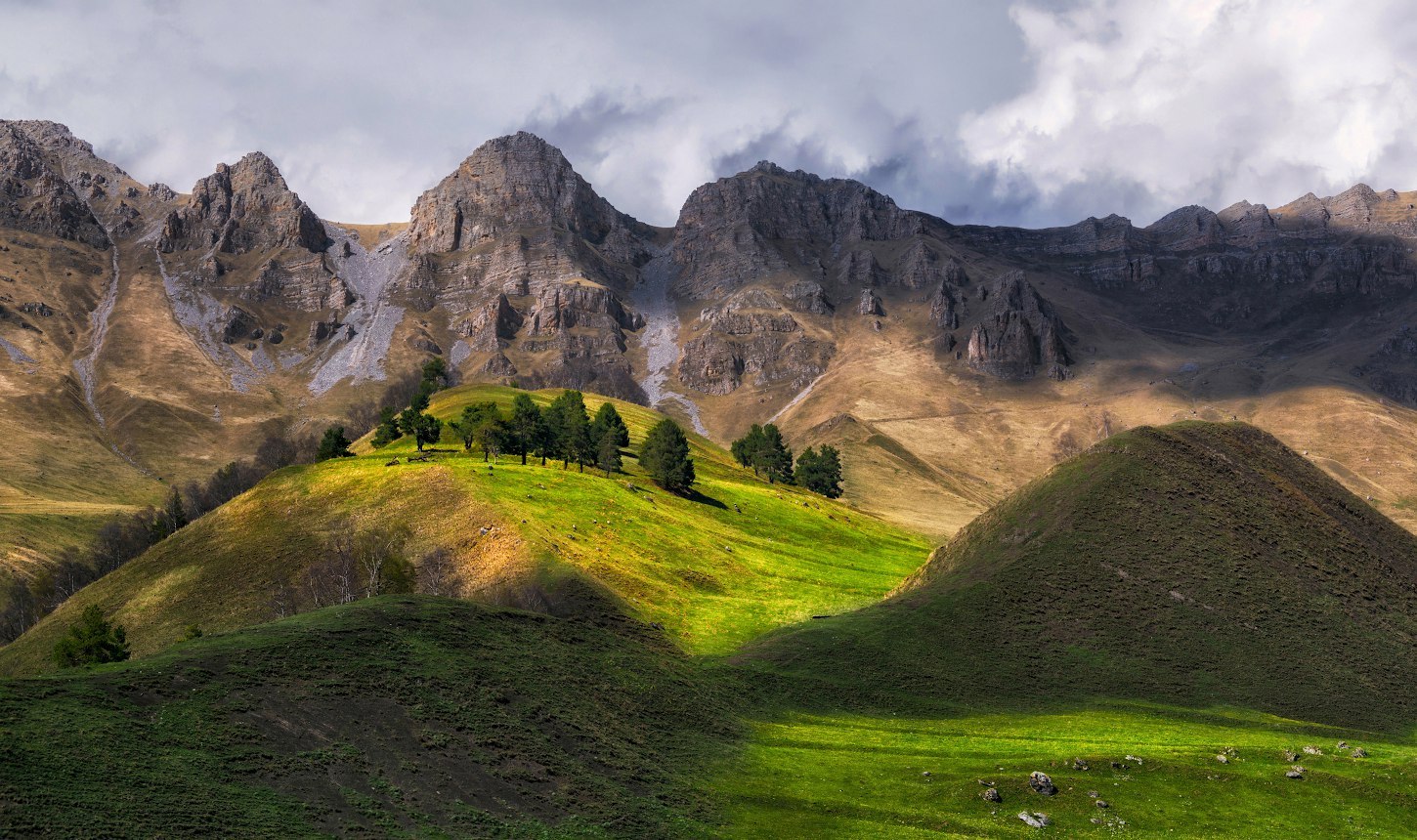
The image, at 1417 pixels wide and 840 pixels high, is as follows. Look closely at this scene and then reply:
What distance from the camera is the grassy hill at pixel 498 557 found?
9944 centimetres

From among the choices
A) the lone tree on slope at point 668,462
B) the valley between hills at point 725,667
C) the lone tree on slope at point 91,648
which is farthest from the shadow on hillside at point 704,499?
the lone tree on slope at point 91,648

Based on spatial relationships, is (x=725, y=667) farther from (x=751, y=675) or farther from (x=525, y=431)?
(x=525, y=431)

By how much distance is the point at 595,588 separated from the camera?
97625mm

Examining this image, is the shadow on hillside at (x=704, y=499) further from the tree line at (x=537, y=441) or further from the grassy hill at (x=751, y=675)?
the grassy hill at (x=751, y=675)

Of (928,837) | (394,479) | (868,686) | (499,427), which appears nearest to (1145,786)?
(928,837)

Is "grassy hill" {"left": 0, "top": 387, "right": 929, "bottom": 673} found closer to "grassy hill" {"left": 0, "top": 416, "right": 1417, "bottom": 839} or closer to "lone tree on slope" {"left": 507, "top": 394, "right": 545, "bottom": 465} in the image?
"grassy hill" {"left": 0, "top": 416, "right": 1417, "bottom": 839}

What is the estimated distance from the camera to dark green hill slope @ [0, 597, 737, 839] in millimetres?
39250

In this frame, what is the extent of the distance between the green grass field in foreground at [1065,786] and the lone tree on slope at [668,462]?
96396 millimetres

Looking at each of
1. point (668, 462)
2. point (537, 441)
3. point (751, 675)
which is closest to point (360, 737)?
point (751, 675)

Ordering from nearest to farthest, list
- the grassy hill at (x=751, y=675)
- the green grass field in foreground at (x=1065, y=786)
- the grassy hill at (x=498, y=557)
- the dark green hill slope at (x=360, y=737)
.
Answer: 1. the dark green hill slope at (x=360, y=737)
2. the grassy hill at (x=751, y=675)
3. the green grass field in foreground at (x=1065, y=786)
4. the grassy hill at (x=498, y=557)

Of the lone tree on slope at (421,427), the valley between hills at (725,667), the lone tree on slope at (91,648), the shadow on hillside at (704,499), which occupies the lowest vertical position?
the lone tree on slope at (91,648)

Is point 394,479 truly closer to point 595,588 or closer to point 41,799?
point 595,588

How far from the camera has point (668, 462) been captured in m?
166

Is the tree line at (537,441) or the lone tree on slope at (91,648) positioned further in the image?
the tree line at (537,441)
